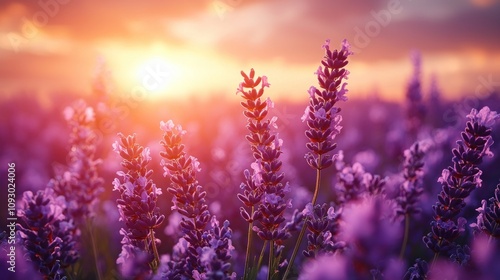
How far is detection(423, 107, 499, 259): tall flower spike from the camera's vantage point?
260cm

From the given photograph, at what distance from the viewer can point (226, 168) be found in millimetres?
5891

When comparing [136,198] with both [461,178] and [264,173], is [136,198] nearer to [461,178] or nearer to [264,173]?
[264,173]

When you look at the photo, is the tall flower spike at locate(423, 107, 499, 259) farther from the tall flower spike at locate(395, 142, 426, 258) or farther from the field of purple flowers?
the tall flower spike at locate(395, 142, 426, 258)

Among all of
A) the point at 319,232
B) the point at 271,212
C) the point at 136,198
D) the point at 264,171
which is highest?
the point at 264,171

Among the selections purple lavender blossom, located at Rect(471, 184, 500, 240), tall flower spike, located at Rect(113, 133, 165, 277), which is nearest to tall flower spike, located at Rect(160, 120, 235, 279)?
tall flower spike, located at Rect(113, 133, 165, 277)

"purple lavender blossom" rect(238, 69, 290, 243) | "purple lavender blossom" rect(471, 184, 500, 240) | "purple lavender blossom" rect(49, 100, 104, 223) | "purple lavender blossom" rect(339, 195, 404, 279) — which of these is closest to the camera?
"purple lavender blossom" rect(339, 195, 404, 279)

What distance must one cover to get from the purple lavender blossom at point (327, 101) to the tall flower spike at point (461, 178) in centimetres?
64

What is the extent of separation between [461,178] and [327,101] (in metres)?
0.81

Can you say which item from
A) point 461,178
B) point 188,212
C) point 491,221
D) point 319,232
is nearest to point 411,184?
point 461,178

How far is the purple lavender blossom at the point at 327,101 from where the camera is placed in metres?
2.69

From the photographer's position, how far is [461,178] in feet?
8.70

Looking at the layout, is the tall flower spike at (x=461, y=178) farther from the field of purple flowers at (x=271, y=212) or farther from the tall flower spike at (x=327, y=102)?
the tall flower spike at (x=327, y=102)

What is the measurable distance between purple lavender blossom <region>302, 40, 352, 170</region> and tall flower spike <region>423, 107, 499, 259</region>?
0.64 m

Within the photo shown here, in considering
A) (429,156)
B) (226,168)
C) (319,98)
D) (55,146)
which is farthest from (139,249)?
(55,146)
